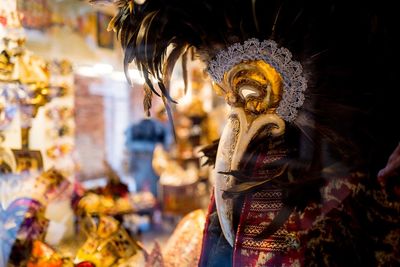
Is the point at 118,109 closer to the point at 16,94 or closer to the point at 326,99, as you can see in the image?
the point at 16,94

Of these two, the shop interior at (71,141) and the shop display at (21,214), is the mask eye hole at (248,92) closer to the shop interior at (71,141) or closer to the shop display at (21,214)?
the shop interior at (71,141)

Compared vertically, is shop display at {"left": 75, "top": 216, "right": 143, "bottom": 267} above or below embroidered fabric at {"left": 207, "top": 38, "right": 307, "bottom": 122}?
below

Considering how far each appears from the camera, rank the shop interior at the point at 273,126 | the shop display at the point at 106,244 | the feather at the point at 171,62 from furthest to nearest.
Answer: the shop display at the point at 106,244 → the feather at the point at 171,62 → the shop interior at the point at 273,126

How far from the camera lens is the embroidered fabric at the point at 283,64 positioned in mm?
833

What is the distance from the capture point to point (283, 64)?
0.84m

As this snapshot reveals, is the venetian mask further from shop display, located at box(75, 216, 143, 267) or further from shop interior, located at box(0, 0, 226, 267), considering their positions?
shop display, located at box(75, 216, 143, 267)

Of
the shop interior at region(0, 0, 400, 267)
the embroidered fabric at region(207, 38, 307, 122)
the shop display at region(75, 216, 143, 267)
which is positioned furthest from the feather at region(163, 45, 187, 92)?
the shop display at region(75, 216, 143, 267)

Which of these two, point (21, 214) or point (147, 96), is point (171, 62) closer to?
point (147, 96)

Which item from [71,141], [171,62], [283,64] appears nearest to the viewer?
[283,64]

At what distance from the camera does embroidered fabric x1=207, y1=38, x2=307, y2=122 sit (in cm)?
83

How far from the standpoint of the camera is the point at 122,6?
3.05ft

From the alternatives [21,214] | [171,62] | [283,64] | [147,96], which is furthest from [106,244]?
[283,64]

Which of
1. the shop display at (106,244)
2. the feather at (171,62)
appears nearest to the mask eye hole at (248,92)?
the feather at (171,62)

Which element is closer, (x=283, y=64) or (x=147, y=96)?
(x=283, y=64)
